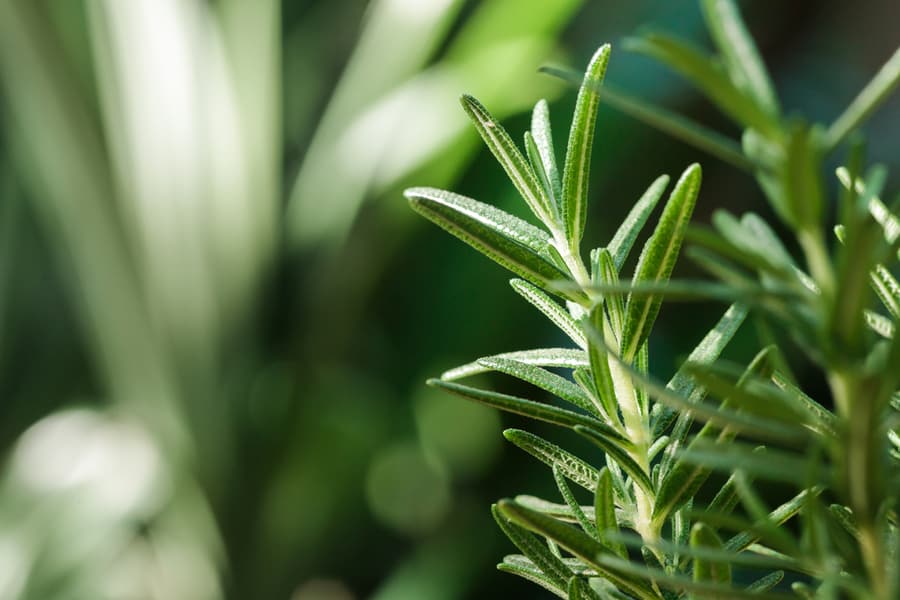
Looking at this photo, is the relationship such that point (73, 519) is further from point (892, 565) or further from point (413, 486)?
point (892, 565)

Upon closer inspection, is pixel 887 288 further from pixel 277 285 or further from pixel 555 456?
pixel 277 285

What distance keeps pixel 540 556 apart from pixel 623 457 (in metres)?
0.01

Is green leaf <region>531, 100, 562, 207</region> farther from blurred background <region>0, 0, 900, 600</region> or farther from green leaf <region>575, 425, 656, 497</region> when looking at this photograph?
blurred background <region>0, 0, 900, 600</region>

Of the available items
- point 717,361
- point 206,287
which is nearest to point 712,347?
point 717,361

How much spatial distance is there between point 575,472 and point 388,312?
0.73 m

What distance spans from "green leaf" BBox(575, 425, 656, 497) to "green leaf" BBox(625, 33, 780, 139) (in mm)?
32

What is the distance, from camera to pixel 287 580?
689mm

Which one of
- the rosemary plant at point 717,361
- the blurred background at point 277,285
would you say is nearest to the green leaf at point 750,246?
the rosemary plant at point 717,361

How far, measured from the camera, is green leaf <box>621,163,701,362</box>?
8cm

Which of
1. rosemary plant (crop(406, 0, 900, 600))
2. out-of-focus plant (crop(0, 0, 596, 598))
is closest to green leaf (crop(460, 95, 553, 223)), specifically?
rosemary plant (crop(406, 0, 900, 600))

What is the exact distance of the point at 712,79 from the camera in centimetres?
6

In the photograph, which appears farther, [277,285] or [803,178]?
[277,285]

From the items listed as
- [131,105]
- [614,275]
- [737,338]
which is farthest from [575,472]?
[131,105]

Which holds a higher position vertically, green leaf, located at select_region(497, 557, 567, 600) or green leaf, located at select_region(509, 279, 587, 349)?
green leaf, located at select_region(509, 279, 587, 349)
